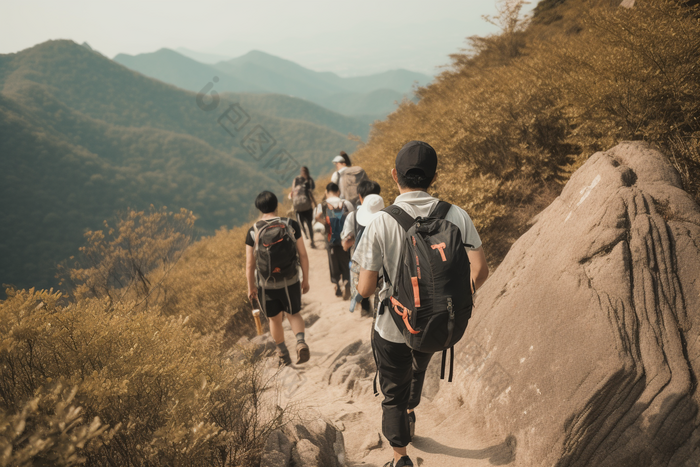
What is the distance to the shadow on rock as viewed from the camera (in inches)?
93.1

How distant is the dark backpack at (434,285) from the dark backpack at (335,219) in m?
3.25

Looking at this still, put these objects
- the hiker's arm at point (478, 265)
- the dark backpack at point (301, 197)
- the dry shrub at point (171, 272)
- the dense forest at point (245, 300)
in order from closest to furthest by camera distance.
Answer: the dense forest at point (245, 300), the hiker's arm at point (478, 265), the dark backpack at point (301, 197), the dry shrub at point (171, 272)

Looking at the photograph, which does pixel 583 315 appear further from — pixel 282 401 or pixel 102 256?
pixel 102 256

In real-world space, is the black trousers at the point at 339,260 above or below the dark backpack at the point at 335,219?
below

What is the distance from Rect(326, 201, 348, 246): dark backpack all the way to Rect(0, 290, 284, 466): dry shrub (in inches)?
113

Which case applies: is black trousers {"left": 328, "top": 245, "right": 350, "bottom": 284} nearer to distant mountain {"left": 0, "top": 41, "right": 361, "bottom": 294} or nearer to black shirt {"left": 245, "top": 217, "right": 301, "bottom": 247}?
black shirt {"left": 245, "top": 217, "right": 301, "bottom": 247}

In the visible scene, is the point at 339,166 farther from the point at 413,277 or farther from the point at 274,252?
the point at 413,277

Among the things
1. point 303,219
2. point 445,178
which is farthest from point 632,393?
point 303,219

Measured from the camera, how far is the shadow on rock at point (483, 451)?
2.37m

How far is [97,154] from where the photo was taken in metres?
86.5

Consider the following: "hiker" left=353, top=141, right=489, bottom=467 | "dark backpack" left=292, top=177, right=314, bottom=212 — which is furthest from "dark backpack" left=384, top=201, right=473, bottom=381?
"dark backpack" left=292, top=177, right=314, bottom=212

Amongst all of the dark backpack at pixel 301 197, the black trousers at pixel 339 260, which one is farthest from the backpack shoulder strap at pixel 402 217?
the dark backpack at pixel 301 197

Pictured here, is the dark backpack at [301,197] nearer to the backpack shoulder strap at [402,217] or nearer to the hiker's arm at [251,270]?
the hiker's arm at [251,270]

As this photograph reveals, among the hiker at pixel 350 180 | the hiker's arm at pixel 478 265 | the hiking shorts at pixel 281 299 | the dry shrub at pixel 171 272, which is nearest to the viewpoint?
the hiker's arm at pixel 478 265
